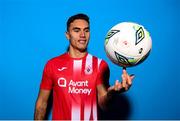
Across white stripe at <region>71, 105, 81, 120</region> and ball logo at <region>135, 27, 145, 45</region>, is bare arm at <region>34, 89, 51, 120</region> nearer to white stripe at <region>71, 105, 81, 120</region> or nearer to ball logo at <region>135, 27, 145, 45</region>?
white stripe at <region>71, 105, 81, 120</region>

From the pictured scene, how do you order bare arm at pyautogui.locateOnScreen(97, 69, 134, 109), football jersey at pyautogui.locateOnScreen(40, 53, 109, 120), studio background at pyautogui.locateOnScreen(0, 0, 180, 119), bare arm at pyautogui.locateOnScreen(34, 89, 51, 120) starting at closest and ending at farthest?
bare arm at pyautogui.locateOnScreen(97, 69, 134, 109)
football jersey at pyautogui.locateOnScreen(40, 53, 109, 120)
bare arm at pyautogui.locateOnScreen(34, 89, 51, 120)
studio background at pyautogui.locateOnScreen(0, 0, 180, 119)

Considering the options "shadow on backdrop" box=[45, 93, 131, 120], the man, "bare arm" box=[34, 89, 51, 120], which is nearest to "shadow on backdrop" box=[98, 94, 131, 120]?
"shadow on backdrop" box=[45, 93, 131, 120]

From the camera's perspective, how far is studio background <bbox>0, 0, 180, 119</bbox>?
7.08ft

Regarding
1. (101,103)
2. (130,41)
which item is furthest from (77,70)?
(130,41)

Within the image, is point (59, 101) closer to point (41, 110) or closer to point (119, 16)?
point (41, 110)

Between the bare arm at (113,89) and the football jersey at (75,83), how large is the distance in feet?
0.12

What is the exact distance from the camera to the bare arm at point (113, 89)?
1356mm

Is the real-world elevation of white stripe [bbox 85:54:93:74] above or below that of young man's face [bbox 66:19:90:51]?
below

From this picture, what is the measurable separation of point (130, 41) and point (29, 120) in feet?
3.87

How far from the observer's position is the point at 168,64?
229 cm

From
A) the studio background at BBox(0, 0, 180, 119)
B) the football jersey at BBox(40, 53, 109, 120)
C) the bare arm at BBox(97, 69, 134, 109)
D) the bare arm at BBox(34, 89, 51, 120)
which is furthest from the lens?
the studio background at BBox(0, 0, 180, 119)

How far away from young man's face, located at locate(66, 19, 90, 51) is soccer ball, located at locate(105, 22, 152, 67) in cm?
32

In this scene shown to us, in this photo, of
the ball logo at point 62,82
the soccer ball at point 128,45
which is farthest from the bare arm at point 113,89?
the ball logo at point 62,82

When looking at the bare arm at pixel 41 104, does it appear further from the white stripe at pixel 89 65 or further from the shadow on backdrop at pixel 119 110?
the shadow on backdrop at pixel 119 110
